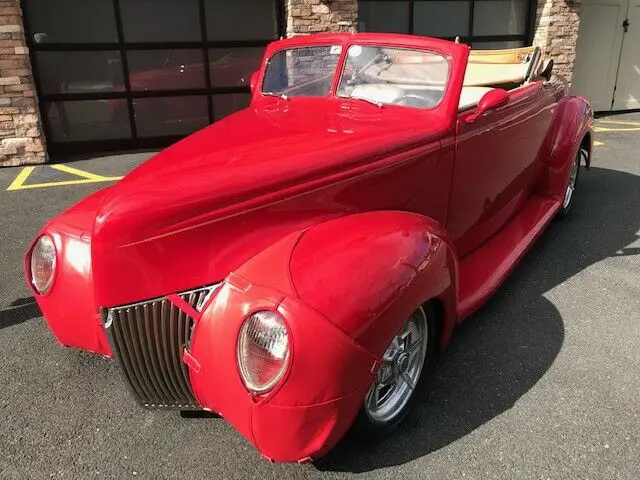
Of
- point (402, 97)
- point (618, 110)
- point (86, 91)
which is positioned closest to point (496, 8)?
point (618, 110)

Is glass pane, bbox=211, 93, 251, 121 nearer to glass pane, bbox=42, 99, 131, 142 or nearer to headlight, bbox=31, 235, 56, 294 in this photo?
glass pane, bbox=42, 99, 131, 142

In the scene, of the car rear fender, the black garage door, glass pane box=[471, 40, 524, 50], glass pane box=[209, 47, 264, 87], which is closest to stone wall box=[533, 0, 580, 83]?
glass pane box=[471, 40, 524, 50]

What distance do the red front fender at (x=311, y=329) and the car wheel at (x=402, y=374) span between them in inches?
10.3

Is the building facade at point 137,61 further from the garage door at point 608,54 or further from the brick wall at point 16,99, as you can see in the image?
the garage door at point 608,54

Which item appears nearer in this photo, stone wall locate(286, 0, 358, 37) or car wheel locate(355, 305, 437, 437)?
car wheel locate(355, 305, 437, 437)

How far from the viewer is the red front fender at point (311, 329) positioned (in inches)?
71.1

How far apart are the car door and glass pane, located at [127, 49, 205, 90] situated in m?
5.59

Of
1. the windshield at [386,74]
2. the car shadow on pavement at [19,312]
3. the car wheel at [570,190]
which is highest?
the windshield at [386,74]

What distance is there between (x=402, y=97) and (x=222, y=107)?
5.97 meters

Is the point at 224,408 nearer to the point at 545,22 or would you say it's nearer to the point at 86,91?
the point at 86,91

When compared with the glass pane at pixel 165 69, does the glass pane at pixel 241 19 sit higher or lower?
higher

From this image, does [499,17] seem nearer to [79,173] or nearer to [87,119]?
[87,119]

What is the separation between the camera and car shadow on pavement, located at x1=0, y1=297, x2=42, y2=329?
327 centimetres

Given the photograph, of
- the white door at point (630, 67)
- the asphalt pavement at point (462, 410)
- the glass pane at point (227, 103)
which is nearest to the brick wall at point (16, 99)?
the glass pane at point (227, 103)
